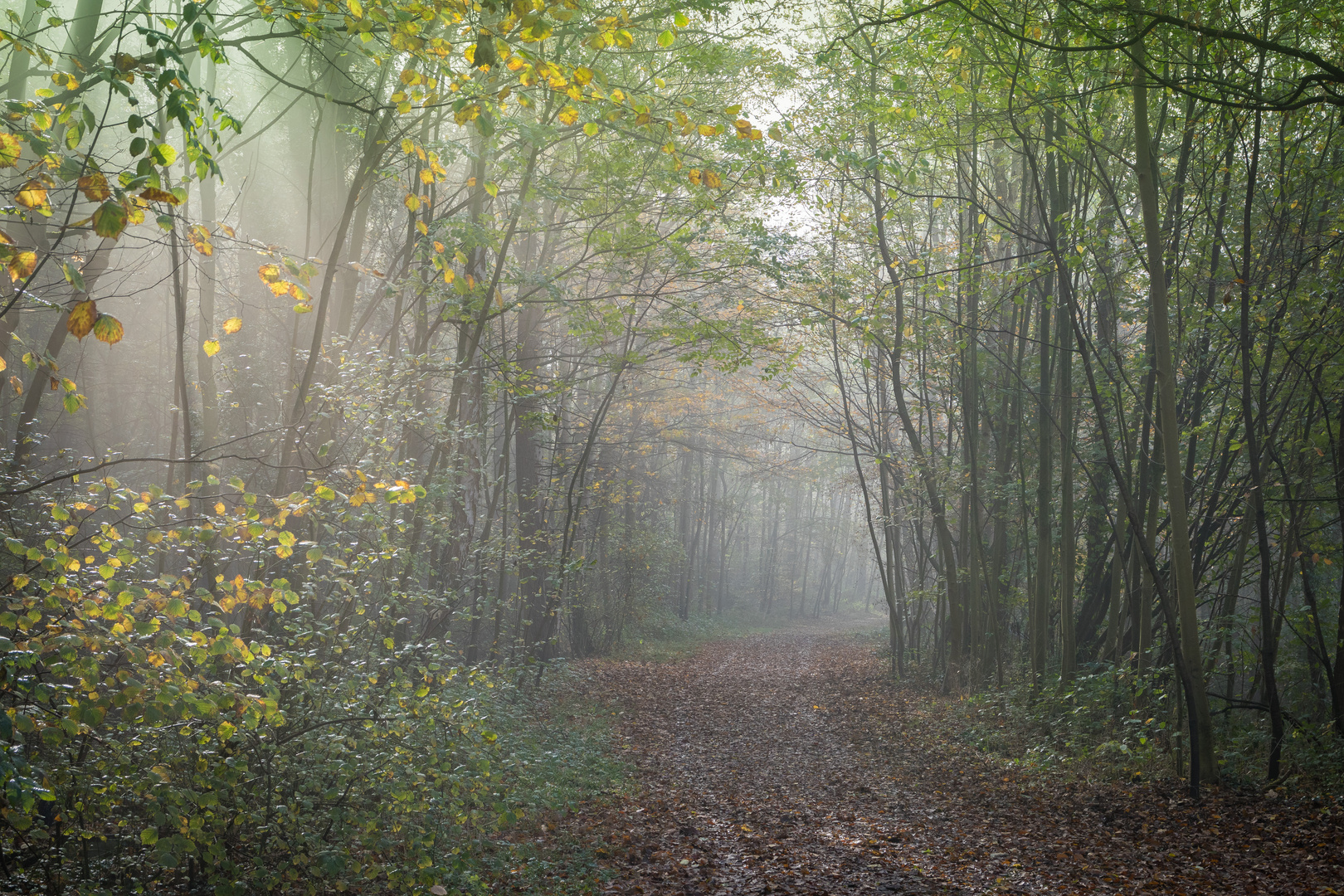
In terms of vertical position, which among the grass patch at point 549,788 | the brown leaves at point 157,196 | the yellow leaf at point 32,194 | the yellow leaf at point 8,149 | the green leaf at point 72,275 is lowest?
the grass patch at point 549,788

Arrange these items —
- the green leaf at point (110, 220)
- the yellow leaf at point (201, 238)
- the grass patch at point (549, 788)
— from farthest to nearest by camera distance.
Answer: the grass patch at point (549, 788), the yellow leaf at point (201, 238), the green leaf at point (110, 220)

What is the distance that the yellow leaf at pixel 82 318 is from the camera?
263 centimetres

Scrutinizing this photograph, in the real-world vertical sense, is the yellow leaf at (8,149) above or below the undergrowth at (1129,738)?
above

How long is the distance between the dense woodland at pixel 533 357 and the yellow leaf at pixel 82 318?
0.04 m

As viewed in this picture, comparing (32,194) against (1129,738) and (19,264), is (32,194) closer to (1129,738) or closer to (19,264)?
(19,264)

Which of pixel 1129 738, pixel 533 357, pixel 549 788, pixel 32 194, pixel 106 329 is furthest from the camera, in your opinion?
pixel 533 357

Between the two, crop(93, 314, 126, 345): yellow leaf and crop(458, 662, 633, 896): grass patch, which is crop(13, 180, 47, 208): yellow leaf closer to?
crop(93, 314, 126, 345): yellow leaf

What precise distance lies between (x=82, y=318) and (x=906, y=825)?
652 centimetres

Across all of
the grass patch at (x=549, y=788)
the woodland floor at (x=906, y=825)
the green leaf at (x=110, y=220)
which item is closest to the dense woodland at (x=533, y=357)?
the green leaf at (x=110, y=220)

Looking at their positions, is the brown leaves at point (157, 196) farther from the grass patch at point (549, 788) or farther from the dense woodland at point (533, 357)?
the grass patch at point (549, 788)

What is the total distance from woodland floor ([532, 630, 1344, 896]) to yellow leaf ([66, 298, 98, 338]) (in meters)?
4.41

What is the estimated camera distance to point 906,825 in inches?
257

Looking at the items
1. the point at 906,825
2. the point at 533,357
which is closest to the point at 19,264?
the point at 906,825

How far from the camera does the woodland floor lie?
4.99m
